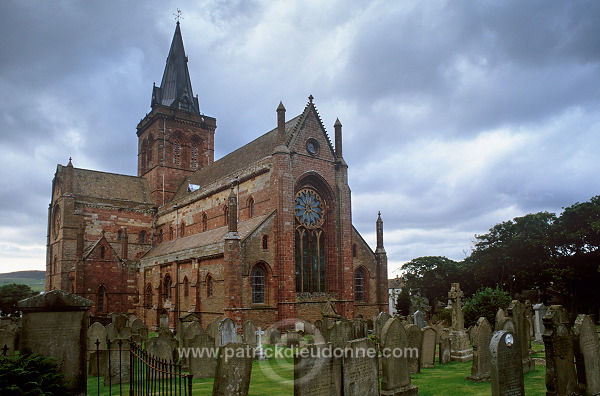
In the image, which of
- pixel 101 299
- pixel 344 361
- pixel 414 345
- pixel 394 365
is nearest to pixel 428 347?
pixel 414 345

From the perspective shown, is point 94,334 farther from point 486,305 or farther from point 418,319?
point 486,305

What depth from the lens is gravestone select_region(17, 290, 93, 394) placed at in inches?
284

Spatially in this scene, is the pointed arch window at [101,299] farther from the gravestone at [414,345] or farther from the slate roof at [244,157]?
the gravestone at [414,345]

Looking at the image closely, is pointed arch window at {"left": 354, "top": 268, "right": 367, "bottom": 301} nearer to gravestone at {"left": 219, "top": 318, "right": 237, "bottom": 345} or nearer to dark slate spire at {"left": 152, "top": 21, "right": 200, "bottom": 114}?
gravestone at {"left": 219, "top": 318, "right": 237, "bottom": 345}

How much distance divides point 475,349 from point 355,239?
729 inches

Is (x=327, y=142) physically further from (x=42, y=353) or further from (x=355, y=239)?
(x=42, y=353)

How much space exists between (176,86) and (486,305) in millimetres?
36648

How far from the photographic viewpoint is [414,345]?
42.9 ft

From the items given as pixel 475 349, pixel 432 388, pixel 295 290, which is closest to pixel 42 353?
pixel 432 388

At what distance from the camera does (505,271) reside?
1464 inches

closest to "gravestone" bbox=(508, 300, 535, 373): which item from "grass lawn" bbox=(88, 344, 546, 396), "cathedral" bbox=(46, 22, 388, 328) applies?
"grass lawn" bbox=(88, 344, 546, 396)

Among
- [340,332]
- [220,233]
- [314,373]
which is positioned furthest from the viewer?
[220,233]

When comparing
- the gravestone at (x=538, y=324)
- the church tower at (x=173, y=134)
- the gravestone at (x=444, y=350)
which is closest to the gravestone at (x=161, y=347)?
the gravestone at (x=444, y=350)

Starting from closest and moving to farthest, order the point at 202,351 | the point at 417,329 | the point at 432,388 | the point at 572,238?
the point at 432,388, the point at 202,351, the point at 417,329, the point at 572,238
